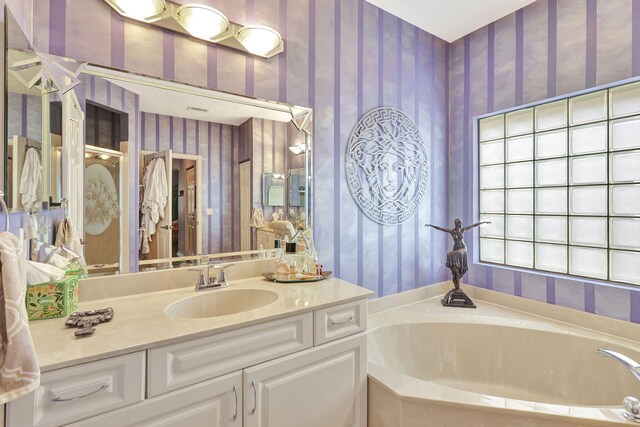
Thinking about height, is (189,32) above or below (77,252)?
above

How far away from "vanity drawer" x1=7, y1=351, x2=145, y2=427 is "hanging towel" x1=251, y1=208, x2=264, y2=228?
37.0 inches

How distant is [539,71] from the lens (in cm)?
210

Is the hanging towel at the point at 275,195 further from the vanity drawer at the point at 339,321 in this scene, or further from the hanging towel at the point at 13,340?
the hanging towel at the point at 13,340

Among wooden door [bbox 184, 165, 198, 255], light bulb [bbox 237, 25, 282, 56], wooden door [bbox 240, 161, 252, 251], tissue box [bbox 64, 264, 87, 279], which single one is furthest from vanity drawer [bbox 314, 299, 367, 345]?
light bulb [bbox 237, 25, 282, 56]

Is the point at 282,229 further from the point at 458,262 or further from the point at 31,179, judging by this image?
the point at 458,262

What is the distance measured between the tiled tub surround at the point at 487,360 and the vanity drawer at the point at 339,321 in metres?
0.29

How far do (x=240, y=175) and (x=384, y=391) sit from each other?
1.32 metres

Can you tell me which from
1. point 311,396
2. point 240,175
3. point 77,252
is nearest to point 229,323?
point 311,396

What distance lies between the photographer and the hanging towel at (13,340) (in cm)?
68

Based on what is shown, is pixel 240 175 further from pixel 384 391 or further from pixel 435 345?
pixel 435 345

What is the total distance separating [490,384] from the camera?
77.9 inches

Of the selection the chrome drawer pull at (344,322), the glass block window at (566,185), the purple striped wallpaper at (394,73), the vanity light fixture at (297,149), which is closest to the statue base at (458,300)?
the purple striped wallpaper at (394,73)

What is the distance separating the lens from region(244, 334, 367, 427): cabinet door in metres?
1.15

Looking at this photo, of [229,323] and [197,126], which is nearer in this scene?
[229,323]
